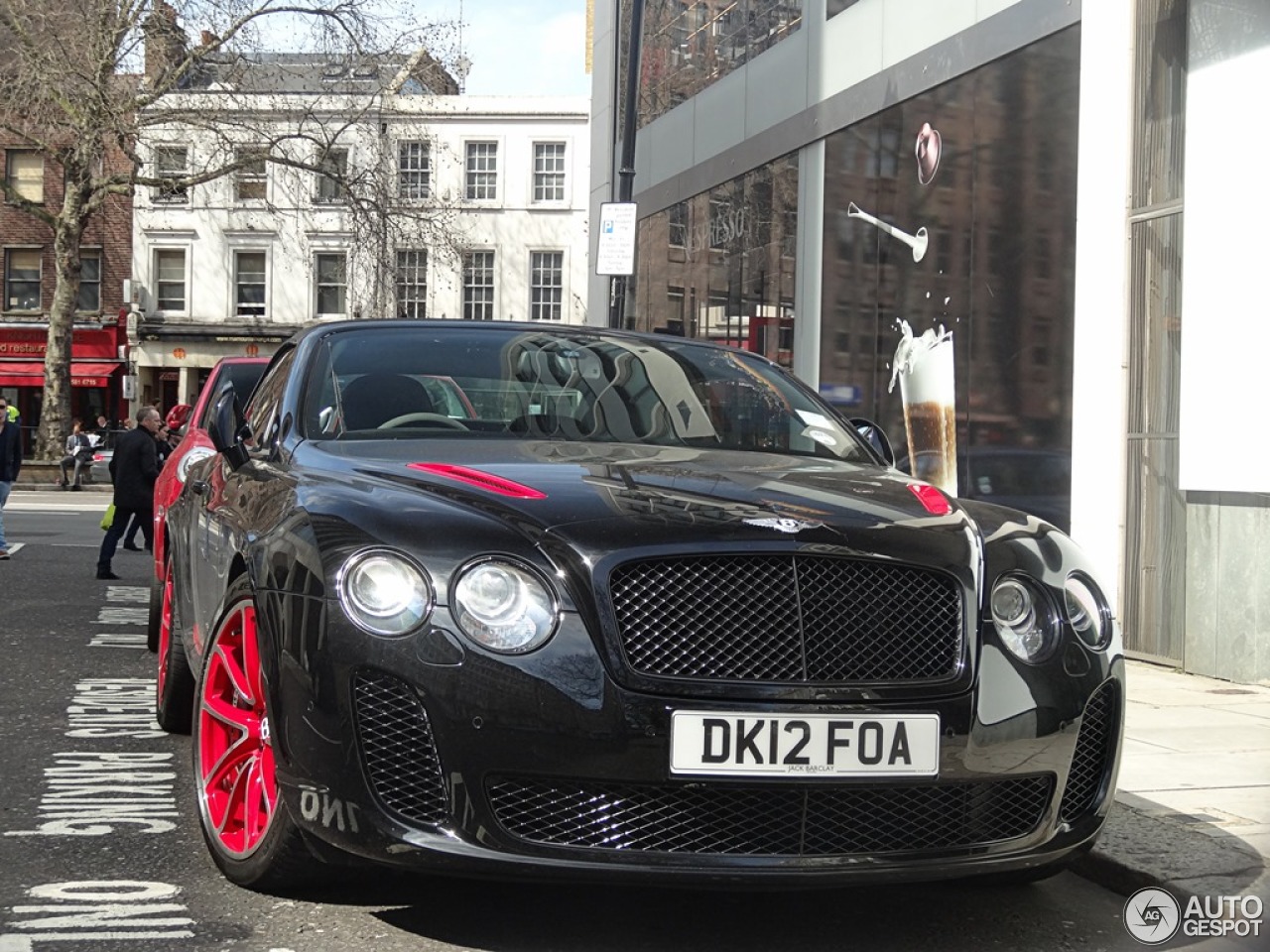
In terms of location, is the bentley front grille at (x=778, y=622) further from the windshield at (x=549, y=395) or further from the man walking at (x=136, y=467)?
the man walking at (x=136, y=467)

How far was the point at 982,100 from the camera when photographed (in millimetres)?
11367

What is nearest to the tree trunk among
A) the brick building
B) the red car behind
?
the brick building

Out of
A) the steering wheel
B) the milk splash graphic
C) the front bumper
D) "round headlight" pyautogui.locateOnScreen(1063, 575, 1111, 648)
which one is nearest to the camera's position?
the front bumper

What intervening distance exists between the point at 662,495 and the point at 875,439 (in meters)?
1.67

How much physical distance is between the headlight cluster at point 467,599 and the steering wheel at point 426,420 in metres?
1.28

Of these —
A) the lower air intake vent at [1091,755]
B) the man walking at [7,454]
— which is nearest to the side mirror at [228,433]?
the lower air intake vent at [1091,755]

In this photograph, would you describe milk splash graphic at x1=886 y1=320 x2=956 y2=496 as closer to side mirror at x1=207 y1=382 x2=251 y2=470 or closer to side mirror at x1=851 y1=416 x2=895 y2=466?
side mirror at x1=851 y1=416 x2=895 y2=466

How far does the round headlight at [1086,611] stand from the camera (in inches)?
151

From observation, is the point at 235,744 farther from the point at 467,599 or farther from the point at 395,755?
the point at 467,599

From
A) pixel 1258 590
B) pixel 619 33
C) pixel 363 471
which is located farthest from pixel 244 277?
pixel 363 471

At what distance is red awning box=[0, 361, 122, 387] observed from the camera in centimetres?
4619

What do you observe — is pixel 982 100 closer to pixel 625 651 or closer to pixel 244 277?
pixel 625 651

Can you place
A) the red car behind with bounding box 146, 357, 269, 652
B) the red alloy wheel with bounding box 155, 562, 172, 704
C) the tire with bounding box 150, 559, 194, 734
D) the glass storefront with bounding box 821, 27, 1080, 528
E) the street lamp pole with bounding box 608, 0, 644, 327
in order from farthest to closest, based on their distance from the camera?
the street lamp pole with bounding box 608, 0, 644, 327, the glass storefront with bounding box 821, 27, 1080, 528, the red car behind with bounding box 146, 357, 269, 652, the red alloy wheel with bounding box 155, 562, 172, 704, the tire with bounding box 150, 559, 194, 734

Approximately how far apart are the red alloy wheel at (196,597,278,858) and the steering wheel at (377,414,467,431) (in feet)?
2.72
